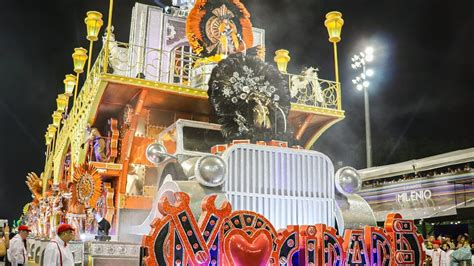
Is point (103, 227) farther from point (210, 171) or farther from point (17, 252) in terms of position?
point (17, 252)

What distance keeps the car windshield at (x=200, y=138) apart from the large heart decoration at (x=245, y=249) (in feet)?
7.92

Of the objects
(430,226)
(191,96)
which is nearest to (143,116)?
A: (191,96)

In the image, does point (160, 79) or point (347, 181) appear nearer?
point (347, 181)

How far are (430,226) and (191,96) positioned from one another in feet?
37.2

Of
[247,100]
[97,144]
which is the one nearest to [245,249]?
[247,100]

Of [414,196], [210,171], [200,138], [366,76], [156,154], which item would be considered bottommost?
[210,171]

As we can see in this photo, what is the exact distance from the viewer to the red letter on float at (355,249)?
5195mm

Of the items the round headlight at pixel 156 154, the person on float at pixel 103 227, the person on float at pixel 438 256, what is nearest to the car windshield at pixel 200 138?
the round headlight at pixel 156 154

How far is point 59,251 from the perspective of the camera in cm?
467

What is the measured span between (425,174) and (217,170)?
1133 cm

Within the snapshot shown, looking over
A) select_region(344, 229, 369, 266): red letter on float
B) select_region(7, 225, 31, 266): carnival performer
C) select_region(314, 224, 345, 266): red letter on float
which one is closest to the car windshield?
select_region(314, 224, 345, 266): red letter on float

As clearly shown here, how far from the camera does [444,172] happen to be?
14.1m

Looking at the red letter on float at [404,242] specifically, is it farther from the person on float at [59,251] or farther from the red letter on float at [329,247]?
the person on float at [59,251]

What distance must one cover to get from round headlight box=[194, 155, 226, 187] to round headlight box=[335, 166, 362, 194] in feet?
5.74
